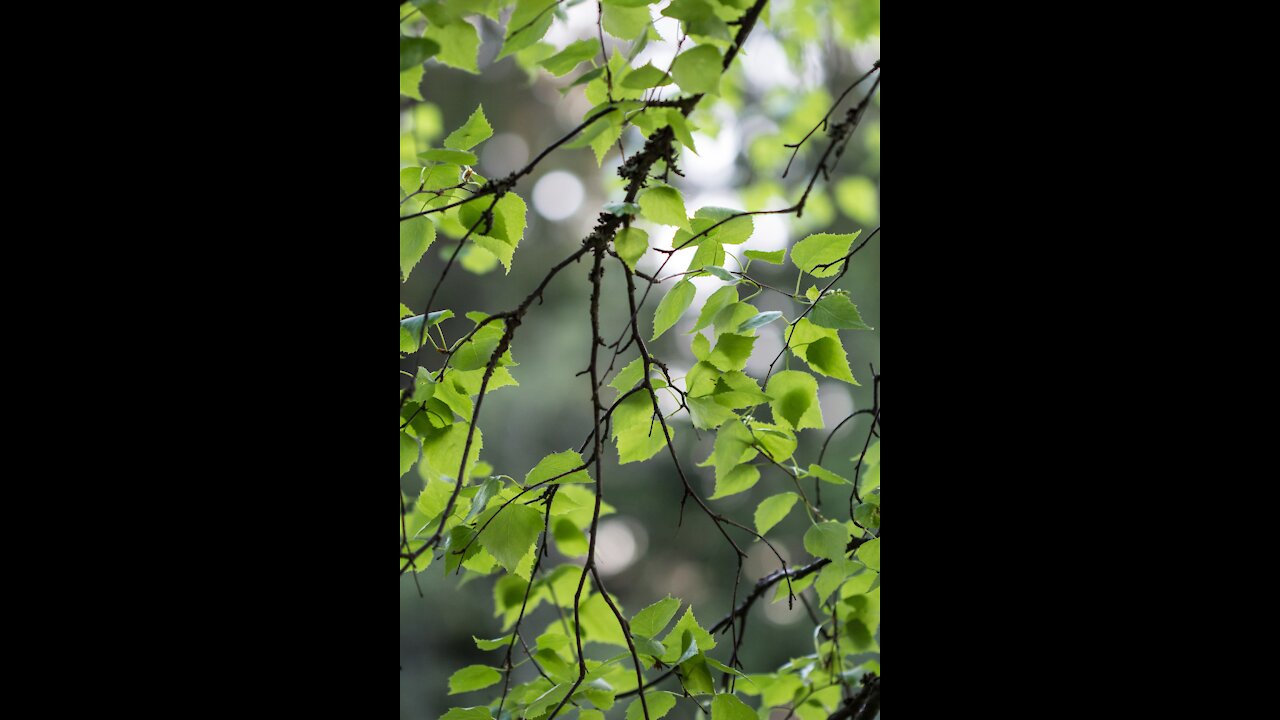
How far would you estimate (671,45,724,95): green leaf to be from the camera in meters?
0.58

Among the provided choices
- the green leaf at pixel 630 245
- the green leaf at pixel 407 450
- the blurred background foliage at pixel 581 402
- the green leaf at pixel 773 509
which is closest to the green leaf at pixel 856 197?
the green leaf at pixel 773 509

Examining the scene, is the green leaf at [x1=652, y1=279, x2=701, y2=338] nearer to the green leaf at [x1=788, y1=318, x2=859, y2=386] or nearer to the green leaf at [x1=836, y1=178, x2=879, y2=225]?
the green leaf at [x1=788, y1=318, x2=859, y2=386]

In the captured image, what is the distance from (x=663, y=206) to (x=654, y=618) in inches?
14.4

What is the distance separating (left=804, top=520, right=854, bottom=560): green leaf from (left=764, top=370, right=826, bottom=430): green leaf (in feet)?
0.32

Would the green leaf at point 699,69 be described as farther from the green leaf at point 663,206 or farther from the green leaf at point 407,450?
the green leaf at point 407,450

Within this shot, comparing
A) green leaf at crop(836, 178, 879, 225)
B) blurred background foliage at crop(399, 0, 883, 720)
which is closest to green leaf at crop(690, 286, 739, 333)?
green leaf at crop(836, 178, 879, 225)

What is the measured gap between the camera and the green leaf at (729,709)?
687mm

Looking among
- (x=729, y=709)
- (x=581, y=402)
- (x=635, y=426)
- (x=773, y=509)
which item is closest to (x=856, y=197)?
(x=773, y=509)

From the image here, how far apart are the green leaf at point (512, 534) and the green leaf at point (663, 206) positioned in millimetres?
255

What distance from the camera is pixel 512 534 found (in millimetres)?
661
